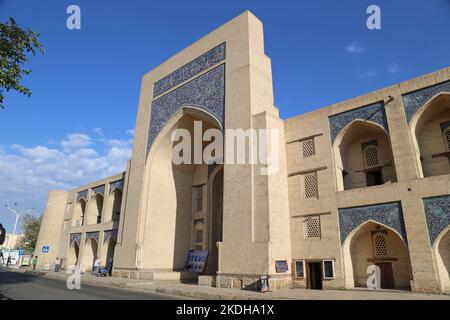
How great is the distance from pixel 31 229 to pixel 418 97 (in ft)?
132

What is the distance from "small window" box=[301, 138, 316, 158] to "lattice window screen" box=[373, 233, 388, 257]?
357 centimetres

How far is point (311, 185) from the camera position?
12.1 meters

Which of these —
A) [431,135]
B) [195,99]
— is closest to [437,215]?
[431,135]

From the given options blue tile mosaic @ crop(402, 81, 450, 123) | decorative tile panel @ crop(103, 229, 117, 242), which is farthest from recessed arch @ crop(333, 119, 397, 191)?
decorative tile panel @ crop(103, 229, 117, 242)

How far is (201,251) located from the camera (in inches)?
623

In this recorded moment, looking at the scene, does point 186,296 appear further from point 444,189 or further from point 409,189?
point 444,189

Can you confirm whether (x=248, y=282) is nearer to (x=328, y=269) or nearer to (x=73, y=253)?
(x=328, y=269)

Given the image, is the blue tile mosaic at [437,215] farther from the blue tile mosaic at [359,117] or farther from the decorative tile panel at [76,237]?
the decorative tile panel at [76,237]

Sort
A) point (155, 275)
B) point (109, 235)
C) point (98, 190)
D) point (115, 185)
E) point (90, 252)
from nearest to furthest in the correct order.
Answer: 1. point (155, 275)
2. point (109, 235)
3. point (115, 185)
4. point (90, 252)
5. point (98, 190)

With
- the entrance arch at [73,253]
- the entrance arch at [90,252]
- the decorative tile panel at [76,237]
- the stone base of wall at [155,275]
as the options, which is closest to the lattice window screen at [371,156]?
the stone base of wall at [155,275]

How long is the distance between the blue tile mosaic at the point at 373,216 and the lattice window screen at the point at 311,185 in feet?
3.73

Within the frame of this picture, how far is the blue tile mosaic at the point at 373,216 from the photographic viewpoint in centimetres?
997

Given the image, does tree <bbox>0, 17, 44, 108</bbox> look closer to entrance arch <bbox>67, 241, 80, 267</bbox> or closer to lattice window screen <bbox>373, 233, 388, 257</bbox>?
lattice window screen <bbox>373, 233, 388, 257</bbox>
